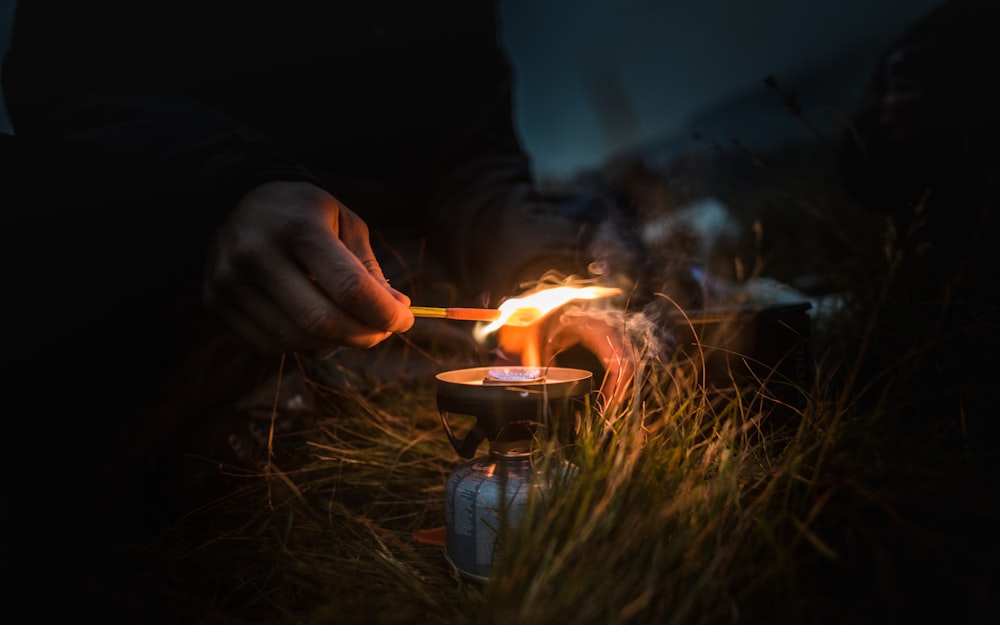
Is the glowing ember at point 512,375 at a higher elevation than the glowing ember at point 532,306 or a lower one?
lower

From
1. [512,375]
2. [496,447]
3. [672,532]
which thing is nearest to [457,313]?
[512,375]

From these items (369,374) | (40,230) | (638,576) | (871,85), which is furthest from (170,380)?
(871,85)

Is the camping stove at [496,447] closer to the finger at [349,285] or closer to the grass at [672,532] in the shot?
the grass at [672,532]

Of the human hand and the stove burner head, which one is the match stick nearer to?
the human hand

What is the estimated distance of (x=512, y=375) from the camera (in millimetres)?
1479

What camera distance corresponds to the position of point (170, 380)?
1.95m

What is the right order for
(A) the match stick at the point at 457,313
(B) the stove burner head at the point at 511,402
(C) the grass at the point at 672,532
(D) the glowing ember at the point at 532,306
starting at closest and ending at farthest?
(C) the grass at the point at 672,532, (B) the stove burner head at the point at 511,402, (A) the match stick at the point at 457,313, (D) the glowing ember at the point at 532,306

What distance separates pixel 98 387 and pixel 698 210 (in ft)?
13.1

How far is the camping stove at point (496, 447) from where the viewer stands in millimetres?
1309

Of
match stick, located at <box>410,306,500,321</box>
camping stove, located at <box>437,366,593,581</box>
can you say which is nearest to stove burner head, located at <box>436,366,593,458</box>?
camping stove, located at <box>437,366,593,581</box>

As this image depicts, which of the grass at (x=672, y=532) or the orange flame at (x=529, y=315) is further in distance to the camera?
the orange flame at (x=529, y=315)

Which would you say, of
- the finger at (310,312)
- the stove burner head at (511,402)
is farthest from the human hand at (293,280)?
the stove burner head at (511,402)

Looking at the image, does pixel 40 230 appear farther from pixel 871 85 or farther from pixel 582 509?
pixel 871 85

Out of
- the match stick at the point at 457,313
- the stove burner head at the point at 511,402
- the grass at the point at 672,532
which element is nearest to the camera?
the grass at the point at 672,532
